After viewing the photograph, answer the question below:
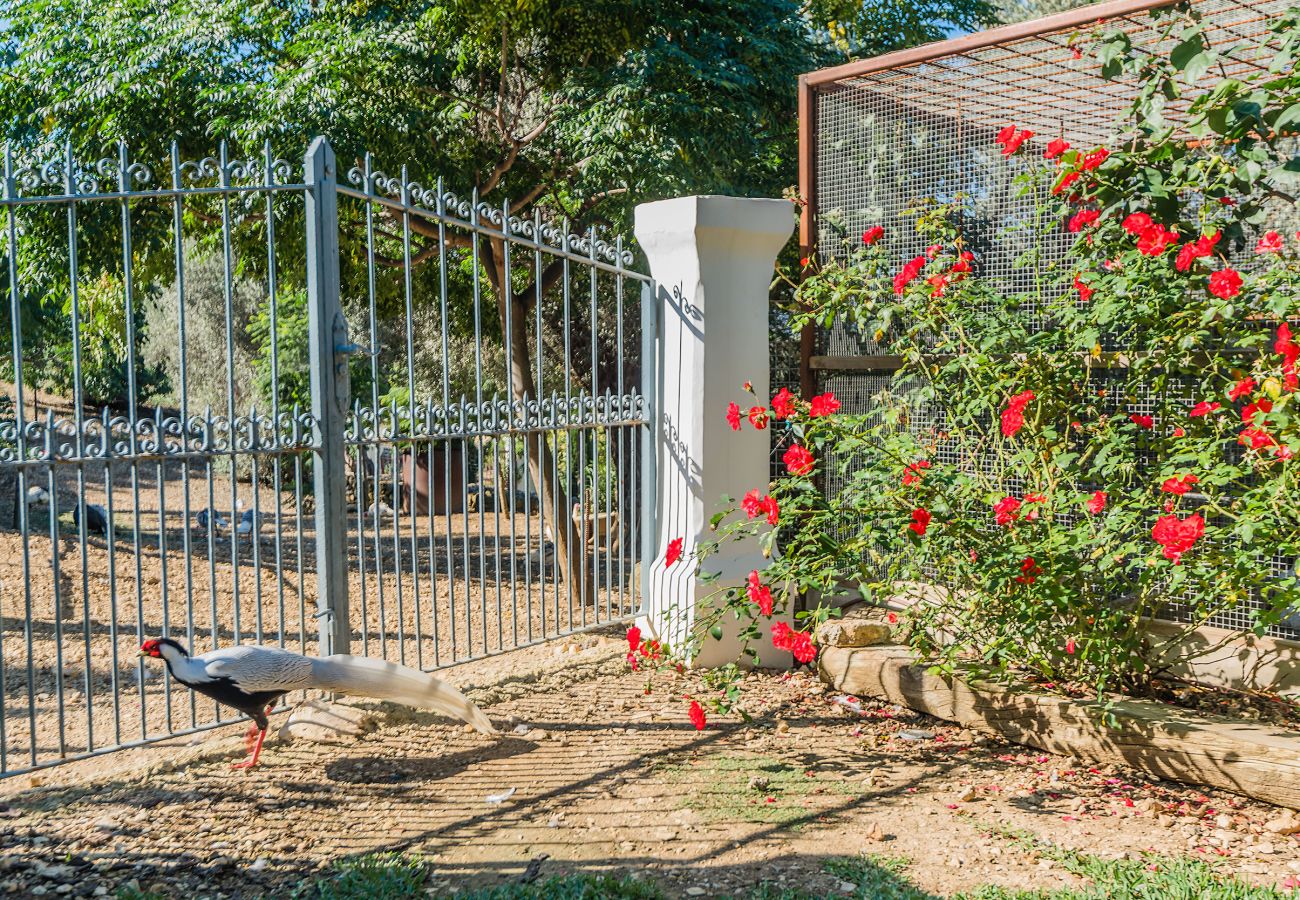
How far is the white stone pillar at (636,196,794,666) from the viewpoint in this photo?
18.1 ft

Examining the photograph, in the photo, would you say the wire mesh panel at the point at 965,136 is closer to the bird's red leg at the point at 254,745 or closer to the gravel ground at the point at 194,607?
the gravel ground at the point at 194,607

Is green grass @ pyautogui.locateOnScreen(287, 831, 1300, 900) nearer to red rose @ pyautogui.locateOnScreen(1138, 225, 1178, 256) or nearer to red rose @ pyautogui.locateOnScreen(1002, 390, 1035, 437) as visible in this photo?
red rose @ pyautogui.locateOnScreen(1002, 390, 1035, 437)

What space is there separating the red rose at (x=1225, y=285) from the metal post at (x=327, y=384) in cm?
336

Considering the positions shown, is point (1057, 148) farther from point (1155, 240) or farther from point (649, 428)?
point (649, 428)

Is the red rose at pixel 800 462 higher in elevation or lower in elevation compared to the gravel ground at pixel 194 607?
higher

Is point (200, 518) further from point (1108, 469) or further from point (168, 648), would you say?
point (1108, 469)

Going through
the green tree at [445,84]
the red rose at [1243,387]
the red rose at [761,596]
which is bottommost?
the red rose at [761,596]

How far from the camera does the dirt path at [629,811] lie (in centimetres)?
335

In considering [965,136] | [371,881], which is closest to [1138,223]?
[965,136]

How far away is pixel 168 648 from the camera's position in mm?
3725

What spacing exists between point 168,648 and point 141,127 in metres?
4.19

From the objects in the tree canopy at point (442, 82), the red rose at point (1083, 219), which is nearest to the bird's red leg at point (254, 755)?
the tree canopy at point (442, 82)

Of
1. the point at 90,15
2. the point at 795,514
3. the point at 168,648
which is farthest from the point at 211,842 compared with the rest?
the point at 90,15

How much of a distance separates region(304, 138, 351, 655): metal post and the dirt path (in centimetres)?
60
